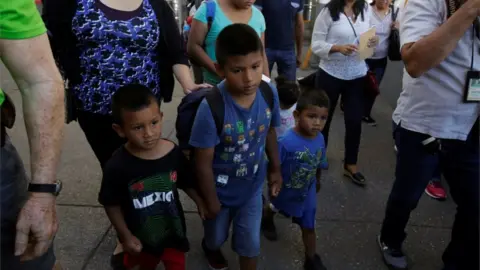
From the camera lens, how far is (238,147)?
2.03 m

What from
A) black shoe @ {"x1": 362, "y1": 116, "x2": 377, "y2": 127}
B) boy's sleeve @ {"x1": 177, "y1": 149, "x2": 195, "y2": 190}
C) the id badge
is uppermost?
the id badge

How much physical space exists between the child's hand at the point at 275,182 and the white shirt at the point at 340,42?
1582mm

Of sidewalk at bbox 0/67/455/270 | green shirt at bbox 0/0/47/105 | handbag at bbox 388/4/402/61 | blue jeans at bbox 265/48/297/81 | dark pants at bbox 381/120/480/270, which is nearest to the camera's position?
green shirt at bbox 0/0/47/105

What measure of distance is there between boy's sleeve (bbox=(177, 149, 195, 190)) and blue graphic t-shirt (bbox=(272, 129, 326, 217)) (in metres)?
0.60

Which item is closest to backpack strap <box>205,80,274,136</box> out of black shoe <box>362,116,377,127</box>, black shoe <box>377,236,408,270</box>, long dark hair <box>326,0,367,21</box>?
black shoe <box>377,236,408,270</box>

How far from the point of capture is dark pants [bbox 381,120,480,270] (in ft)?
6.80

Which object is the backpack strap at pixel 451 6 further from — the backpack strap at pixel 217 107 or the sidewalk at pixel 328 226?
the sidewalk at pixel 328 226

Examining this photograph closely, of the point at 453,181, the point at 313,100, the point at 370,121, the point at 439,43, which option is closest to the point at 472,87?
the point at 439,43

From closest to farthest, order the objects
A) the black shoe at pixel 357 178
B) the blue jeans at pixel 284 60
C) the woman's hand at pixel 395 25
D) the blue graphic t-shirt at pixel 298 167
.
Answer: the blue graphic t-shirt at pixel 298 167 → the black shoe at pixel 357 178 → the blue jeans at pixel 284 60 → the woman's hand at pixel 395 25

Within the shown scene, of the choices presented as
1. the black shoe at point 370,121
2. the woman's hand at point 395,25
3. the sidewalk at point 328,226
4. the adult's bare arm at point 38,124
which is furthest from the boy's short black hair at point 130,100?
the black shoe at point 370,121

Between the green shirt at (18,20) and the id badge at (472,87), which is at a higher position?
the green shirt at (18,20)

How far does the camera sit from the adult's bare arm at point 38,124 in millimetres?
1302

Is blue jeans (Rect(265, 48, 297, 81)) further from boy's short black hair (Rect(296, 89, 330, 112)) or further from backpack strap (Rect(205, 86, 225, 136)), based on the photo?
backpack strap (Rect(205, 86, 225, 136))

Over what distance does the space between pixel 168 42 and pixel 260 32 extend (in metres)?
0.84
